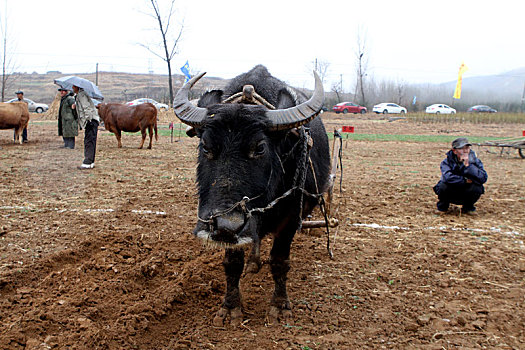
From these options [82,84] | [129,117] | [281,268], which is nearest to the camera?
[281,268]

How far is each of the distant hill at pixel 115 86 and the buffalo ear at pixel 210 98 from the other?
137 ft

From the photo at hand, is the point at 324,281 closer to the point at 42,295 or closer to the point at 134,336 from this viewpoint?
the point at 134,336

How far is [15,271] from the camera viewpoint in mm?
4164

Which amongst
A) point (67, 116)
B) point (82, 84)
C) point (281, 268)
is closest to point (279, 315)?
point (281, 268)

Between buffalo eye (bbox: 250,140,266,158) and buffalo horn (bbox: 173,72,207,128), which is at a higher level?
buffalo horn (bbox: 173,72,207,128)

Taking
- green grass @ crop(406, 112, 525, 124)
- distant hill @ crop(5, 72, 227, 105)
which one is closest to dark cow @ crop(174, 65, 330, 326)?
green grass @ crop(406, 112, 525, 124)

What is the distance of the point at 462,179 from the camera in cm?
667

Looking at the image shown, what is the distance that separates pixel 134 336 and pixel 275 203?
1.62 metres

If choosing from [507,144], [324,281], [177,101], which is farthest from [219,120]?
[507,144]

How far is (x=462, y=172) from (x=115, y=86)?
66621 millimetres

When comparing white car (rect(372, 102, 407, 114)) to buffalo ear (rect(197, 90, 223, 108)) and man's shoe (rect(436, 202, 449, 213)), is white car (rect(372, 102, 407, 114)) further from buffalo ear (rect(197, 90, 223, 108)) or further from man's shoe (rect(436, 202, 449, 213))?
buffalo ear (rect(197, 90, 223, 108))

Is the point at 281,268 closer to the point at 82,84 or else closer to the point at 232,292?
the point at 232,292

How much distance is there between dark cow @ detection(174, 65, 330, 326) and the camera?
292 cm

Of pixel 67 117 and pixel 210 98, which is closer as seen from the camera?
pixel 210 98
